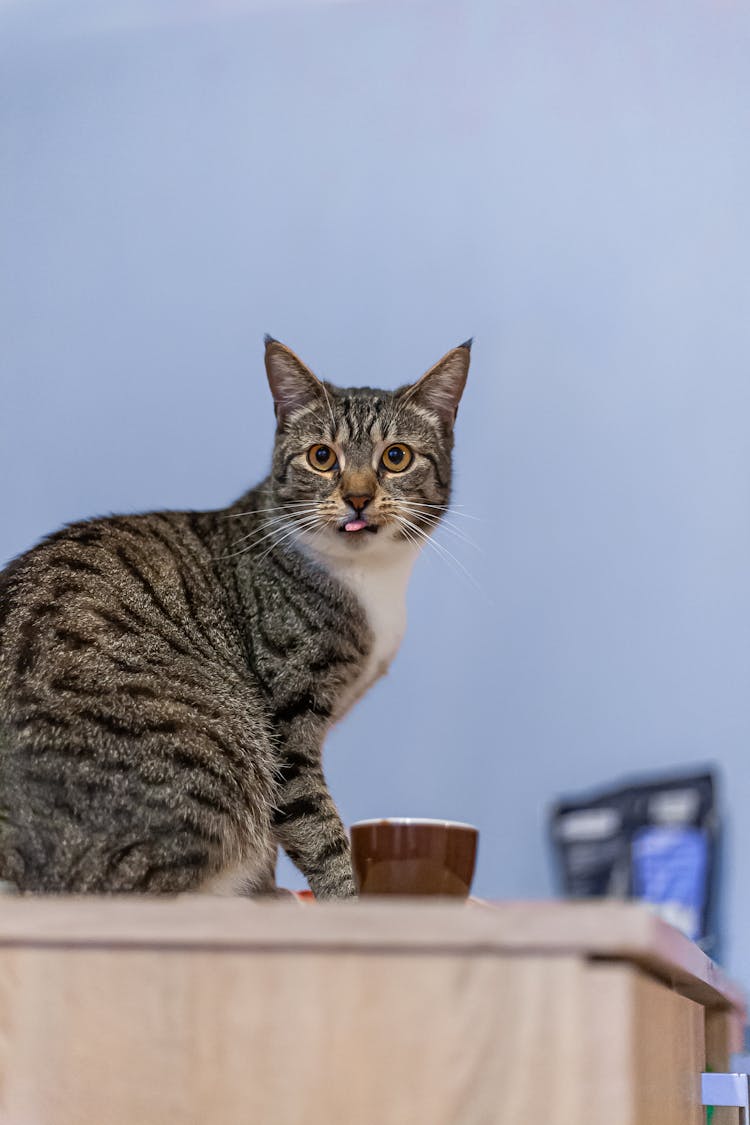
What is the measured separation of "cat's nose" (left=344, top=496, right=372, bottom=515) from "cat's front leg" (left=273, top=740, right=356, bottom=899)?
11.8 inches

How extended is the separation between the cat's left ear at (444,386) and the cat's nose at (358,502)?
0.19 metres

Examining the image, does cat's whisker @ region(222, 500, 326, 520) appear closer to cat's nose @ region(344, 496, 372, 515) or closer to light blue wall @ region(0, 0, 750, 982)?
cat's nose @ region(344, 496, 372, 515)

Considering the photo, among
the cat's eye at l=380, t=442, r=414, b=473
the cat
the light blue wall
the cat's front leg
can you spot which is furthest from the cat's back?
the light blue wall

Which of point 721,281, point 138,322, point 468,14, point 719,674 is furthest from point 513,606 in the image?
point 468,14

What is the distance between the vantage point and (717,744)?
2.14m

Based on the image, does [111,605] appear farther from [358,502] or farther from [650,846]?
[650,846]

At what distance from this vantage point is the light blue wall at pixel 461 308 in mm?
2250

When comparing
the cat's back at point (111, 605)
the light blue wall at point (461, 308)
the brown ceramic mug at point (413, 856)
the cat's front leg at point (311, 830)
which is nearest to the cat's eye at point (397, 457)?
the cat's back at point (111, 605)

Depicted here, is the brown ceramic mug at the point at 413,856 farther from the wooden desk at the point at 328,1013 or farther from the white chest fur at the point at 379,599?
the white chest fur at the point at 379,599

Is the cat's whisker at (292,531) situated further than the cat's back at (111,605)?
Yes

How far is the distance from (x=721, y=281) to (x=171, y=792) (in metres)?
1.78

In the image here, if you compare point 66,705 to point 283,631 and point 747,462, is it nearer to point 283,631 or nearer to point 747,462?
point 283,631

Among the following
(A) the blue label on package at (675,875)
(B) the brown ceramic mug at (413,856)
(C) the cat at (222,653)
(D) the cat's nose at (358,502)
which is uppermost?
(D) the cat's nose at (358,502)

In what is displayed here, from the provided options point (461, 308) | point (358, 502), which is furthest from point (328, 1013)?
point (461, 308)
